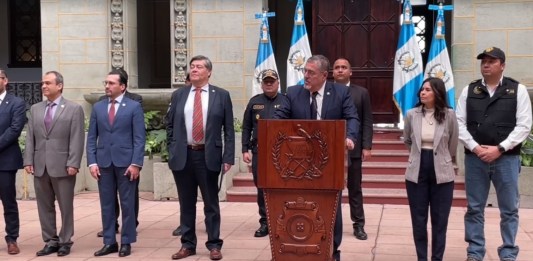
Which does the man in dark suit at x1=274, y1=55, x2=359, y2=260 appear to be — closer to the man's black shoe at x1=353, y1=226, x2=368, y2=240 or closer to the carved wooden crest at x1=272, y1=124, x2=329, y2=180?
the carved wooden crest at x1=272, y1=124, x2=329, y2=180

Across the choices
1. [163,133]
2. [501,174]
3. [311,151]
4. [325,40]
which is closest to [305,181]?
[311,151]

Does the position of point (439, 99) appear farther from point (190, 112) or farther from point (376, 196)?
point (376, 196)

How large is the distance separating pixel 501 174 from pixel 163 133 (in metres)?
6.95

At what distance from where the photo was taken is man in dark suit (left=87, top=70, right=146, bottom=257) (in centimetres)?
717

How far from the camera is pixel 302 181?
18.4 feet

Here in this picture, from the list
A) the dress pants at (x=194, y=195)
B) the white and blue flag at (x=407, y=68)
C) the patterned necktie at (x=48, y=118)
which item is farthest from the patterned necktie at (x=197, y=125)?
the white and blue flag at (x=407, y=68)

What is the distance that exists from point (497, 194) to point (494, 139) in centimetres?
59

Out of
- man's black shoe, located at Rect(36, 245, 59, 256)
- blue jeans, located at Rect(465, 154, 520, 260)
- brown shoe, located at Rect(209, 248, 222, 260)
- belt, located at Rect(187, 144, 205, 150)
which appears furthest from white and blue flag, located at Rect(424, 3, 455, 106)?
man's black shoe, located at Rect(36, 245, 59, 256)

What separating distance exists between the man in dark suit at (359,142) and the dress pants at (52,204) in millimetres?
3266

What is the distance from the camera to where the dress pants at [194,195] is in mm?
6898

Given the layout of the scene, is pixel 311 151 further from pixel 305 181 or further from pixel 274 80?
pixel 274 80

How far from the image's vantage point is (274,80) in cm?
788

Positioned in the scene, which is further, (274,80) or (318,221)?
(274,80)

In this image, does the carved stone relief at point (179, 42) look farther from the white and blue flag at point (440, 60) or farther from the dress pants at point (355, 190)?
the dress pants at point (355, 190)
